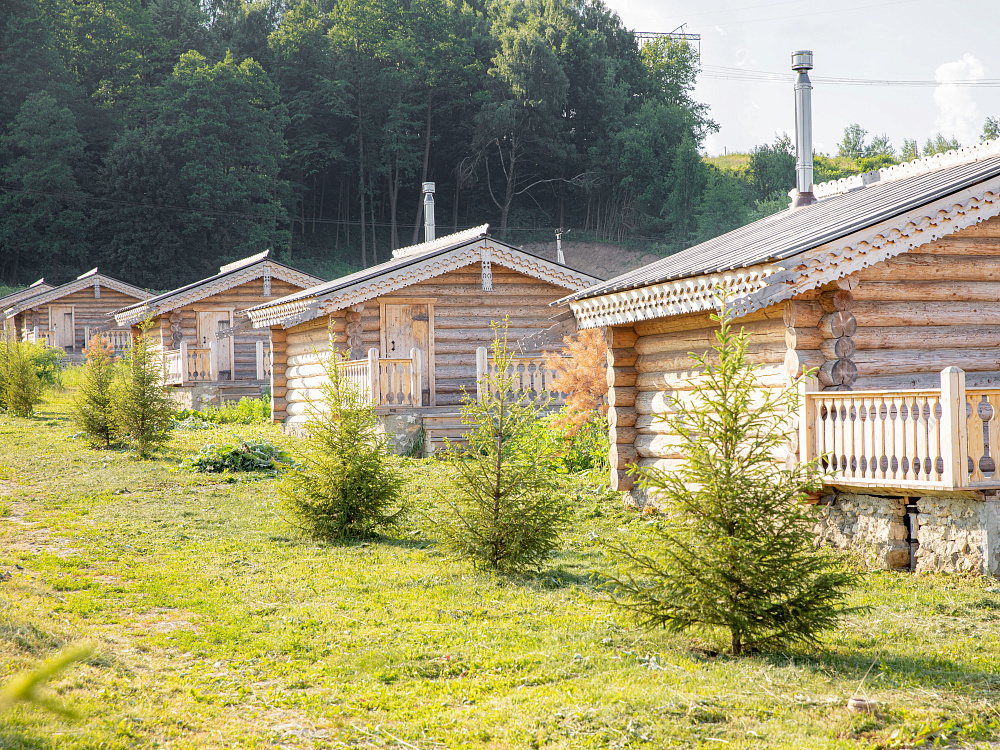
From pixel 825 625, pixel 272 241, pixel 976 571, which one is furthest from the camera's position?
pixel 272 241

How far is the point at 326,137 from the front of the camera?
2527 inches

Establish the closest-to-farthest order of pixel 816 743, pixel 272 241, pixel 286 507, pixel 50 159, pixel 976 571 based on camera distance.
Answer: pixel 816 743 → pixel 976 571 → pixel 286 507 → pixel 50 159 → pixel 272 241

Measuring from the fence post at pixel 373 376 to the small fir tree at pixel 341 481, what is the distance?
7.13 meters

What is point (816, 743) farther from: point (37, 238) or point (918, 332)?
point (37, 238)

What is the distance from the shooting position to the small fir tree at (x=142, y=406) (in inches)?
734

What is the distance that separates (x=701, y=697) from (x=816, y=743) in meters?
0.84

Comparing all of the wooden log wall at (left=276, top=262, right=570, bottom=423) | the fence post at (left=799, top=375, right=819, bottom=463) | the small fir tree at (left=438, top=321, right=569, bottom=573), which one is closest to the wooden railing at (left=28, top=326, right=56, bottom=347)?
the wooden log wall at (left=276, top=262, right=570, bottom=423)

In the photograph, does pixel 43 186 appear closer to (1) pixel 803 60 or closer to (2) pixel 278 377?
(2) pixel 278 377

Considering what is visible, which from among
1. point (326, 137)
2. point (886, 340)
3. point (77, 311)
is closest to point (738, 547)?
point (886, 340)

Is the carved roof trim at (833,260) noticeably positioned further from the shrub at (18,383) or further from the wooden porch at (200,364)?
the shrub at (18,383)

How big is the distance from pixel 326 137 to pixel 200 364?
3757 cm

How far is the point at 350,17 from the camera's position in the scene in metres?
65.8

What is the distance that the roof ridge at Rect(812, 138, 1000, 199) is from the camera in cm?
1178

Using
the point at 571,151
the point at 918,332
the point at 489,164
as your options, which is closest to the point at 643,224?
the point at 571,151
